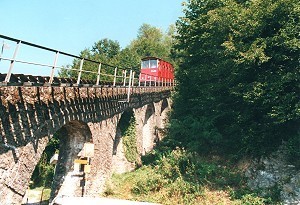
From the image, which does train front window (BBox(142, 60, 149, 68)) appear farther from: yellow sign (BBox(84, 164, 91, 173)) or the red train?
yellow sign (BBox(84, 164, 91, 173))

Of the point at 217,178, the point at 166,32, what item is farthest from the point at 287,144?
the point at 166,32

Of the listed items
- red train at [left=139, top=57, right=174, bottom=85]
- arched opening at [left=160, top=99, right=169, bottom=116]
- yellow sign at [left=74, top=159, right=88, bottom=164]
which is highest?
red train at [left=139, top=57, right=174, bottom=85]

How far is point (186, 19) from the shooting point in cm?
2000

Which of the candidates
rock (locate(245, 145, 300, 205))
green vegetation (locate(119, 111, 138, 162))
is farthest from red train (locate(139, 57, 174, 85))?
rock (locate(245, 145, 300, 205))

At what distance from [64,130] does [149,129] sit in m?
11.6

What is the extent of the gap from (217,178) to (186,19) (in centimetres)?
1256

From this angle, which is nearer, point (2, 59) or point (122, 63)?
point (2, 59)

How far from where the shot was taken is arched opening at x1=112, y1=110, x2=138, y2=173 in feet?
53.0

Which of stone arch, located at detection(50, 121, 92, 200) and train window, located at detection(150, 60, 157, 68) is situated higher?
train window, located at detection(150, 60, 157, 68)

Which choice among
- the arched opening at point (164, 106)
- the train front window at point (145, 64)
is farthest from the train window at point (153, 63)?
the arched opening at point (164, 106)

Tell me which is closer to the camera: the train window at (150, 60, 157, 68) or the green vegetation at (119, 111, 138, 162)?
the green vegetation at (119, 111, 138, 162)

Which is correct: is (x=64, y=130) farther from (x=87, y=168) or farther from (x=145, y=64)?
(x=145, y=64)

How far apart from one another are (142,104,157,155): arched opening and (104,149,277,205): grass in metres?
5.05

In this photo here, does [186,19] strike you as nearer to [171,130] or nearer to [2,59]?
[171,130]
